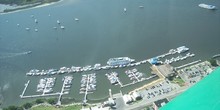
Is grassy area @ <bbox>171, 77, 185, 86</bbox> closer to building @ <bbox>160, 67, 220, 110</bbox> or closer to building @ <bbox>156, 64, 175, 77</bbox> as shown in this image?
building @ <bbox>156, 64, 175, 77</bbox>

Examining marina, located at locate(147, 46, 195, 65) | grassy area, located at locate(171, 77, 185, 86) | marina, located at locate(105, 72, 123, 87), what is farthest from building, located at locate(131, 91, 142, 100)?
marina, located at locate(147, 46, 195, 65)

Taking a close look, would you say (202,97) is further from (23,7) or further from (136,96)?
(23,7)

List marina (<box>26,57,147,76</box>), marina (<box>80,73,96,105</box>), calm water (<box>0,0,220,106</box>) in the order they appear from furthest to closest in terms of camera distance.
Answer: calm water (<box>0,0,220,106</box>) < marina (<box>26,57,147,76</box>) < marina (<box>80,73,96,105</box>)

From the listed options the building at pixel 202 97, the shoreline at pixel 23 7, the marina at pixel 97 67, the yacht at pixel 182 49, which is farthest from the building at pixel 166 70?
the shoreline at pixel 23 7

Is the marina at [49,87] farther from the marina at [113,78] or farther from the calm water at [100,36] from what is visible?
the marina at [113,78]

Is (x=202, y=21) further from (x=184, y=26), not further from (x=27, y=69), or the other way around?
(x=27, y=69)

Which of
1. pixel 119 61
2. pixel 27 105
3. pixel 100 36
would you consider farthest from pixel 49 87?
pixel 100 36

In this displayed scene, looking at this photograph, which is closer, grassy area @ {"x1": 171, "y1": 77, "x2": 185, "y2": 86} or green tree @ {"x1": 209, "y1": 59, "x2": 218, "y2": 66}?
grassy area @ {"x1": 171, "y1": 77, "x2": 185, "y2": 86}
